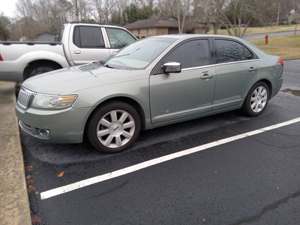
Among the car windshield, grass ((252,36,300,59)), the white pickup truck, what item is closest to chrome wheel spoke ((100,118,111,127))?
the car windshield

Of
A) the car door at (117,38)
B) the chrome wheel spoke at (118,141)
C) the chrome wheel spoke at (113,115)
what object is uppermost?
the car door at (117,38)

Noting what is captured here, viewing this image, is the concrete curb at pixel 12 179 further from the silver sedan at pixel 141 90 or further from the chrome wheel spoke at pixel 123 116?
the chrome wheel spoke at pixel 123 116

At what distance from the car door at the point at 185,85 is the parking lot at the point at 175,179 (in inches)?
16.5

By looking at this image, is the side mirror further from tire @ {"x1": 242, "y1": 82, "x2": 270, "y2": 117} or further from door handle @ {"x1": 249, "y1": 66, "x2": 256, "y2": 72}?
tire @ {"x1": 242, "y1": 82, "x2": 270, "y2": 117}

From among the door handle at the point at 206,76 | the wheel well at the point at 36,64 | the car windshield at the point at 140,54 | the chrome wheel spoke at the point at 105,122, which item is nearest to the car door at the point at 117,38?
the wheel well at the point at 36,64

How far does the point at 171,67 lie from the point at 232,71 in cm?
137

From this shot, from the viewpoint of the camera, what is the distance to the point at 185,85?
157 inches

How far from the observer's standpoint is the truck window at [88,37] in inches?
259

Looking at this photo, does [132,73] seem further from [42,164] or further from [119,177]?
[42,164]

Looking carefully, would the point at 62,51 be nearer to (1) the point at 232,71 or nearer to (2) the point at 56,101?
(2) the point at 56,101

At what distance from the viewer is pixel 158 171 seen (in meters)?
3.19

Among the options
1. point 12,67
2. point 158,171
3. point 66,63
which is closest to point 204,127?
point 158,171

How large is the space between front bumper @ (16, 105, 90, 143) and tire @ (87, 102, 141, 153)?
161 millimetres

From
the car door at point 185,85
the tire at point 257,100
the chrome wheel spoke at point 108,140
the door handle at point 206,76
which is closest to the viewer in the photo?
the chrome wheel spoke at point 108,140
